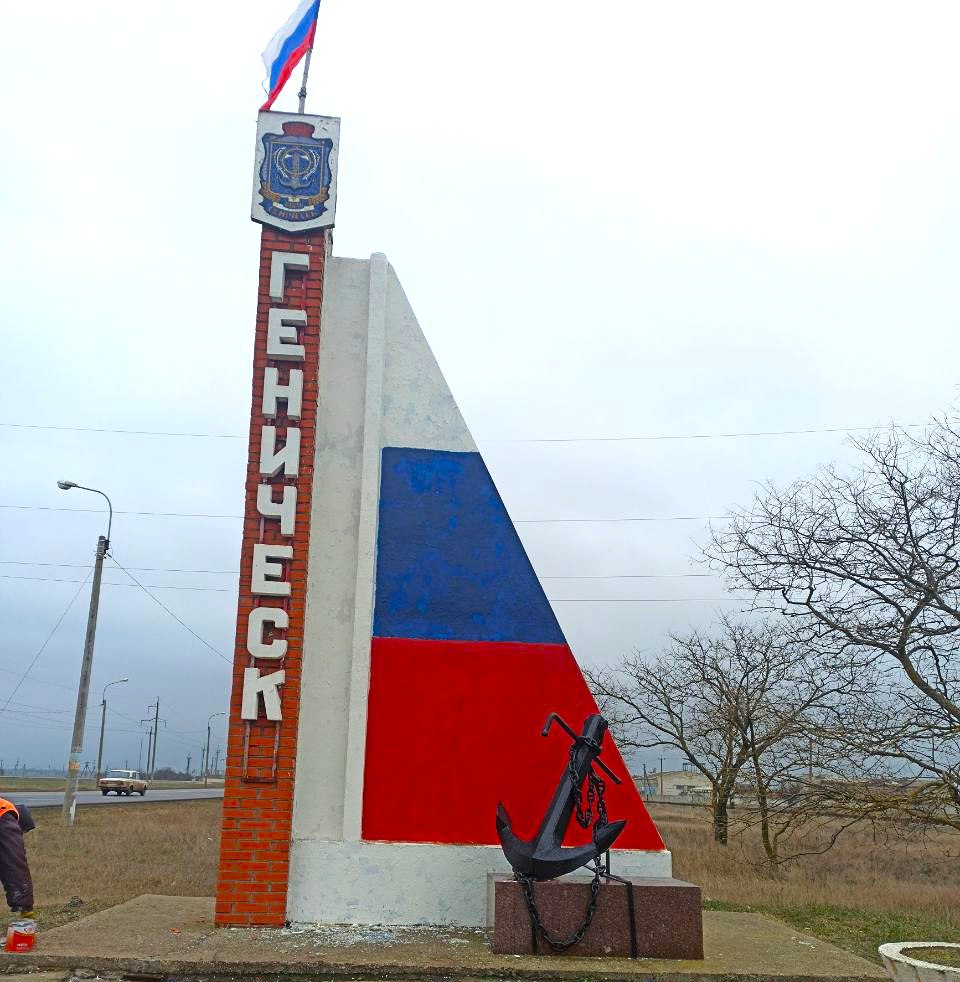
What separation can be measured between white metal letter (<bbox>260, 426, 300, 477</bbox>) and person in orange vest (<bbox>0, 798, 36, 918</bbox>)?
319 cm

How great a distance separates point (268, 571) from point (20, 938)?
3.11m

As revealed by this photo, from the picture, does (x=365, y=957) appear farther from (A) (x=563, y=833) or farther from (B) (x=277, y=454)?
(B) (x=277, y=454)

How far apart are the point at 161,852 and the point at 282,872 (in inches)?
437

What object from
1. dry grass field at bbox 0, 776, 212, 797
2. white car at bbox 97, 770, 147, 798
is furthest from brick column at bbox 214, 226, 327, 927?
dry grass field at bbox 0, 776, 212, 797

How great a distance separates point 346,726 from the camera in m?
8.20

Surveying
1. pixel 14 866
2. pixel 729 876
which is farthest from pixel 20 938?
pixel 729 876

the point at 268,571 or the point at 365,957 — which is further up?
the point at 268,571

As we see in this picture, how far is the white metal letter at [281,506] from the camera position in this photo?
818 centimetres

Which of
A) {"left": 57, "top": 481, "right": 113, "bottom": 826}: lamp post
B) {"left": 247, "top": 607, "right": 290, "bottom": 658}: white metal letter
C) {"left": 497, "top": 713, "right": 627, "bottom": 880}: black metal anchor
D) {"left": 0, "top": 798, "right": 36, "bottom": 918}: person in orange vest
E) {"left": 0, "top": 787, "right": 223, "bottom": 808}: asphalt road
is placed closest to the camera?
{"left": 0, "top": 798, "right": 36, "bottom": 918}: person in orange vest

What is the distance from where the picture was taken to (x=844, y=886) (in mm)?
15734

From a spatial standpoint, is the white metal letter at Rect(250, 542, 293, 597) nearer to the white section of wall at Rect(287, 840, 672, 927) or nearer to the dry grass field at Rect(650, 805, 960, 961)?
the white section of wall at Rect(287, 840, 672, 927)

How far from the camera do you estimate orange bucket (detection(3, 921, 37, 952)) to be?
6.65 m

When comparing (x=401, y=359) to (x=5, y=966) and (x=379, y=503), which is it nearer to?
(x=379, y=503)

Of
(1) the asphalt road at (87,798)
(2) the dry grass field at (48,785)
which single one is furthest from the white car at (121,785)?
(2) the dry grass field at (48,785)
